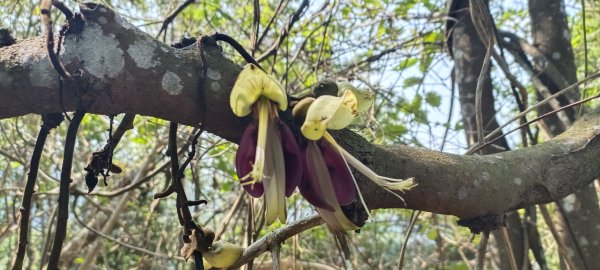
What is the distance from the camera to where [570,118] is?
1.89m

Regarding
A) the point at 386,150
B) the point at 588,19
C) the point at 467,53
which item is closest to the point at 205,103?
the point at 386,150

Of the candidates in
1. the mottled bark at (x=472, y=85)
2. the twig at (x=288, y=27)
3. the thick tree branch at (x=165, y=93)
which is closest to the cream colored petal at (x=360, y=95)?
the thick tree branch at (x=165, y=93)

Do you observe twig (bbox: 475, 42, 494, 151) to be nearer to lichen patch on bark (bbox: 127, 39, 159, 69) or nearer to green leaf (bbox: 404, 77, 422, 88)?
lichen patch on bark (bbox: 127, 39, 159, 69)

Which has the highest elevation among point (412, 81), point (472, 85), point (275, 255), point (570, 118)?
point (412, 81)

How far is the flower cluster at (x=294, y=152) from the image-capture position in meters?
0.65

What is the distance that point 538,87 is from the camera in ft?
6.51

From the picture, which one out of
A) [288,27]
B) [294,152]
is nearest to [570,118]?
[288,27]

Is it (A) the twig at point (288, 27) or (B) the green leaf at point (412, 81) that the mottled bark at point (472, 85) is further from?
(A) the twig at point (288, 27)

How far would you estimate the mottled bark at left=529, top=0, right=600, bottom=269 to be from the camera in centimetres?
181

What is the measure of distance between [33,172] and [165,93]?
25cm

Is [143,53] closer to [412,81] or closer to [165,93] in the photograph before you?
[165,93]

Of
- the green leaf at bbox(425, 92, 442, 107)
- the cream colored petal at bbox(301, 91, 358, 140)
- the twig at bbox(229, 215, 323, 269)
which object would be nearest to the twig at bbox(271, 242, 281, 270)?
the twig at bbox(229, 215, 323, 269)

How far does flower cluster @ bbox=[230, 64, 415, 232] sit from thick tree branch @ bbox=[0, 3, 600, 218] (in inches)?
2.6

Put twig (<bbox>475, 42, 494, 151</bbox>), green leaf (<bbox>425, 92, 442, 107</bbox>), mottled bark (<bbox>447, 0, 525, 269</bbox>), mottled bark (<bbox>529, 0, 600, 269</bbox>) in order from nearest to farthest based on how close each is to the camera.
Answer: twig (<bbox>475, 42, 494, 151</bbox>)
mottled bark (<bbox>529, 0, 600, 269</bbox>)
mottled bark (<bbox>447, 0, 525, 269</bbox>)
green leaf (<bbox>425, 92, 442, 107</bbox>)
